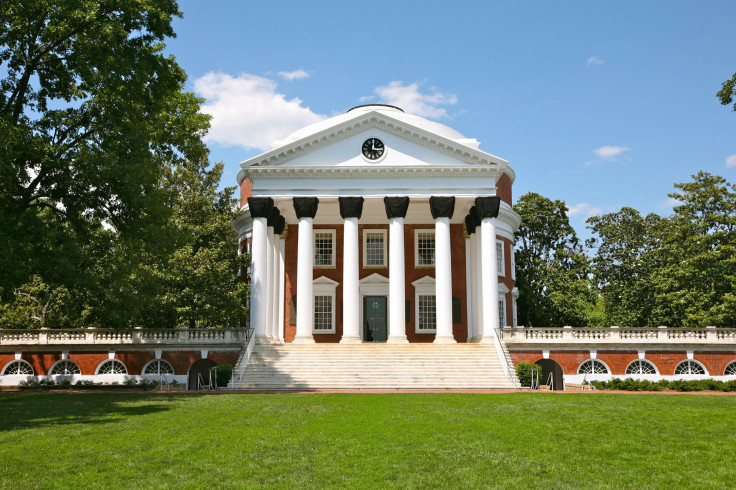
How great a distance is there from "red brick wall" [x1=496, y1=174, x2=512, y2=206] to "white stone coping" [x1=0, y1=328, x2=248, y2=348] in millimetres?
21371

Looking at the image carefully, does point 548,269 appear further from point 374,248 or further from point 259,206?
point 259,206

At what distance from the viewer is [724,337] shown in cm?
3312

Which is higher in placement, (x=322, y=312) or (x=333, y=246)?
(x=333, y=246)

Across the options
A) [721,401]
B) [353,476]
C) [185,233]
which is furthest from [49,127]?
[721,401]

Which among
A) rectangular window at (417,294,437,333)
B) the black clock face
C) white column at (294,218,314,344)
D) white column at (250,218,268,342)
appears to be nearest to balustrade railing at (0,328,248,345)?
white column at (250,218,268,342)

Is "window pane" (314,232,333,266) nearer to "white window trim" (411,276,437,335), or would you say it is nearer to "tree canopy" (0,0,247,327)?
"white window trim" (411,276,437,335)

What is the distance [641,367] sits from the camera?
33.2m

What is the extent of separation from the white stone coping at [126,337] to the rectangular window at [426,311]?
40.6ft

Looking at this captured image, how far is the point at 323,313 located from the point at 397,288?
8504 mm

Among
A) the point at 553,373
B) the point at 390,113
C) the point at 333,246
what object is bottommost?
the point at 553,373

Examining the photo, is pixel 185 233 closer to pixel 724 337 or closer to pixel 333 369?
pixel 333 369

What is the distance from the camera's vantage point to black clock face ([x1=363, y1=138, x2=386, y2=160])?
3622 cm

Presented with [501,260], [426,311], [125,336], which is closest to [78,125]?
[125,336]

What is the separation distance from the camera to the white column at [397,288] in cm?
3456
